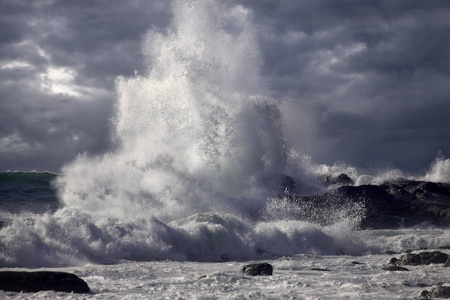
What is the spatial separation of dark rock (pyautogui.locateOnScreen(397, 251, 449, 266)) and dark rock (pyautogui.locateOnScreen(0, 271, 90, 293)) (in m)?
8.79

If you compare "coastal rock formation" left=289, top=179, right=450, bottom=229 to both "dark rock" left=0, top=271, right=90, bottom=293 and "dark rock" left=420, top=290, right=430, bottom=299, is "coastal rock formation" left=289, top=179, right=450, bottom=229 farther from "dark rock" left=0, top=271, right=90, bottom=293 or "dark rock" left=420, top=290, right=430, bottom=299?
"dark rock" left=0, top=271, right=90, bottom=293

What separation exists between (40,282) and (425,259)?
9.95m

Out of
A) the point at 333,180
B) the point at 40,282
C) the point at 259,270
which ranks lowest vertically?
the point at 259,270

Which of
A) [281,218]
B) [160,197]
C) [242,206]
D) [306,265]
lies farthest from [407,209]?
[306,265]

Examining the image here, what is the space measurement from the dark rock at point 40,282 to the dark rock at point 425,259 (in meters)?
8.79

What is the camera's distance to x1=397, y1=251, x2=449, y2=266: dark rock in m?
13.6

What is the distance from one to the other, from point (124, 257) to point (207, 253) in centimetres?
297

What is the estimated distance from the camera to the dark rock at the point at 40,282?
893 cm

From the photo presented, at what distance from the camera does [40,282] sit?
29.7 ft

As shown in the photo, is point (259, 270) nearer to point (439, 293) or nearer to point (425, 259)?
point (439, 293)

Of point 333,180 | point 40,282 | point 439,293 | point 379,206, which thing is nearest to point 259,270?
point 439,293

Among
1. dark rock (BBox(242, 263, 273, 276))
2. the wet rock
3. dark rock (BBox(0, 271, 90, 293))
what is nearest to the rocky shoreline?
dark rock (BBox(242, 263, 273, 276))

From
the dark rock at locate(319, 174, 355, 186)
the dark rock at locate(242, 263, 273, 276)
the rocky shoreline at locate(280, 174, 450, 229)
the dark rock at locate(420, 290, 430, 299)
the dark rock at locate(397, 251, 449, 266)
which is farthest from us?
the dark rock at locate(319, 174, 355, 186)

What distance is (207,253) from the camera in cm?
1641
